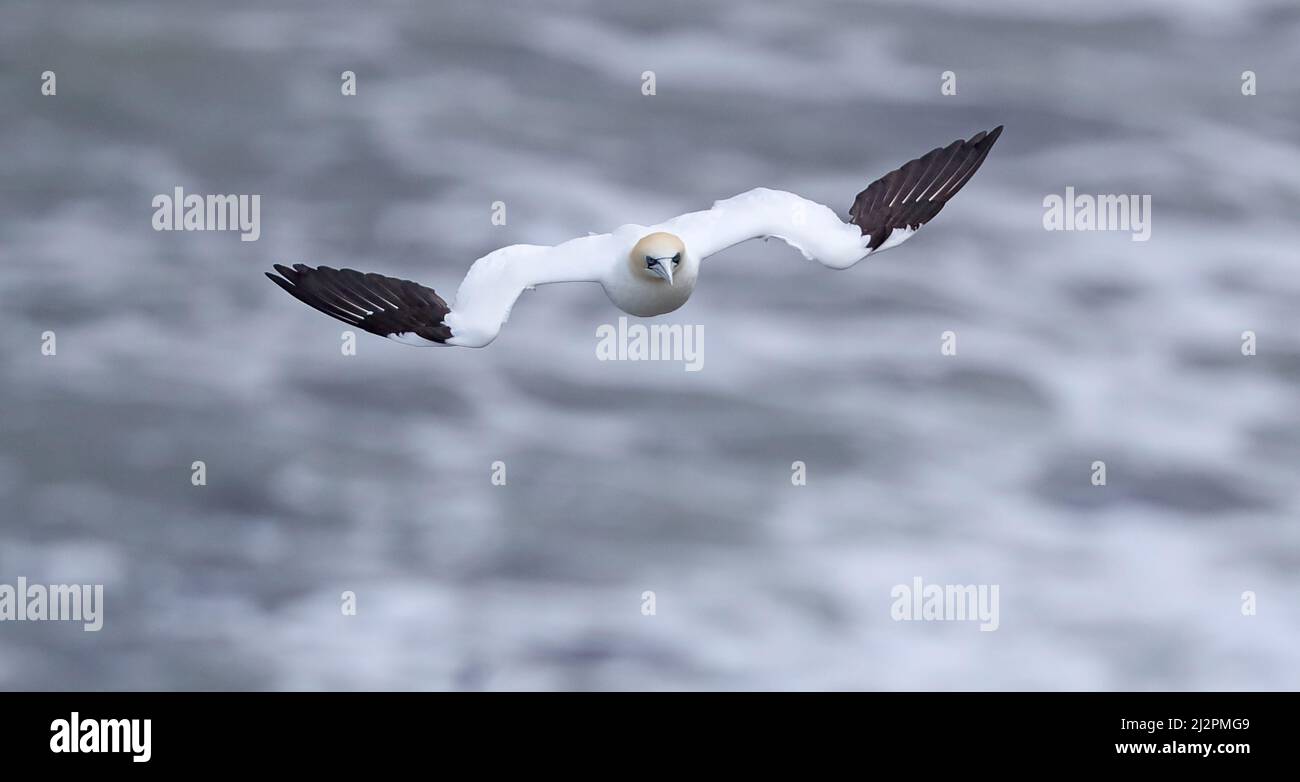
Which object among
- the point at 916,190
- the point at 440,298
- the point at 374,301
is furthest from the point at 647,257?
the point at 916,190

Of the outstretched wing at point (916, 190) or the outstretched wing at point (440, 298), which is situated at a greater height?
the outstretched wing at point (916, 190)

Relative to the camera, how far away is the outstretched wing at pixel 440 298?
39.3 feet

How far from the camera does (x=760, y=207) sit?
1278 cm

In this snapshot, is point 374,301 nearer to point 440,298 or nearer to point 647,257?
point 440,298

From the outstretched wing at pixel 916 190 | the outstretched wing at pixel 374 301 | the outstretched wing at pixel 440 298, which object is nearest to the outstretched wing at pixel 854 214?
the outstretched wing at pixel 916 190

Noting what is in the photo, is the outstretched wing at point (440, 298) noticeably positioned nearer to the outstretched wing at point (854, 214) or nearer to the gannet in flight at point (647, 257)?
the gannet in flight at point (647, 257)

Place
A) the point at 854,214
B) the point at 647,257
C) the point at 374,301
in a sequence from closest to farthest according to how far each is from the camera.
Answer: the point at 647,257 < the point at 374,301 < the point at 854,214

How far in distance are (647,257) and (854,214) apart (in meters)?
2.03

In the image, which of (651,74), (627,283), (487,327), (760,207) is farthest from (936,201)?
(651,74)

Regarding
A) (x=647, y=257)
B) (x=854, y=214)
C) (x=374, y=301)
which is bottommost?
(x=374, y=301)

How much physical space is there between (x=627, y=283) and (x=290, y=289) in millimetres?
2355

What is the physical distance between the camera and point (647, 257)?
11805 mm

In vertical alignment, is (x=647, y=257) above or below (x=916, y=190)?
below

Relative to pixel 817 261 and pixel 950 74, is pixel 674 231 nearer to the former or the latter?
pixel 817 261
